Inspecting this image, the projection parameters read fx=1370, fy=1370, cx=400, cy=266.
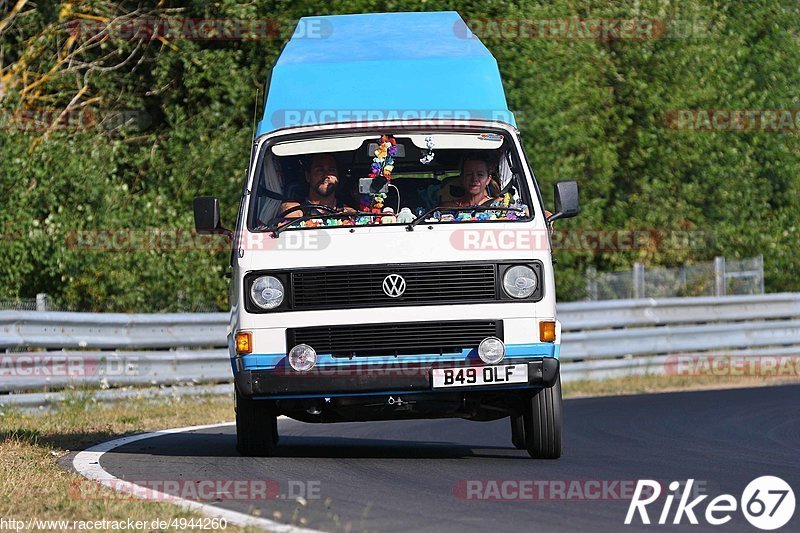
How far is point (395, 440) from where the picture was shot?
1133 centimetres

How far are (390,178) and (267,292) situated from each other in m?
1.27

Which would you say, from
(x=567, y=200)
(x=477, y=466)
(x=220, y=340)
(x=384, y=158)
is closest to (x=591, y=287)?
(x=220, y=340)

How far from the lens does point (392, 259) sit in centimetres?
857

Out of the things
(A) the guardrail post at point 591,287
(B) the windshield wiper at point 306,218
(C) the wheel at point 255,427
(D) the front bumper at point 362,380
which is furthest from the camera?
(A) the guardrail post at point 591,287

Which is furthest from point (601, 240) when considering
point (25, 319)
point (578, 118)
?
point (25, 319)

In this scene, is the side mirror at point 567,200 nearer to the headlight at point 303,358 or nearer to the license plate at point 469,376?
the license plate at point 469,376

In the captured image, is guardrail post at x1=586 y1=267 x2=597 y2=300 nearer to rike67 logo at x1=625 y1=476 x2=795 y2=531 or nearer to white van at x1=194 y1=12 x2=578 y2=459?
white van at x1=194 y1=12 x2=578 y2=459

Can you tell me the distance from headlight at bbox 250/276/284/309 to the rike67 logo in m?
2.55

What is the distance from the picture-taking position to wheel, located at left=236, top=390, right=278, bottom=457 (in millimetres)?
9305

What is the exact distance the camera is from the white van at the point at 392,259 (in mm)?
8523

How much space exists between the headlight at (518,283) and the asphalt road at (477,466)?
1.10m

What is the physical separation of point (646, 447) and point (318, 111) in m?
3.42

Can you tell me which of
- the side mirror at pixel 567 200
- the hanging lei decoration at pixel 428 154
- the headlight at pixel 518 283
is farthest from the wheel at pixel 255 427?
the side mirror at pixel 567 200

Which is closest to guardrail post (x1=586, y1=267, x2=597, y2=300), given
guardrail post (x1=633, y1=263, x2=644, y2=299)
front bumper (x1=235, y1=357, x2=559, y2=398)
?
guardrail post (x1=633, y1=263, x2=644, y2=299)
